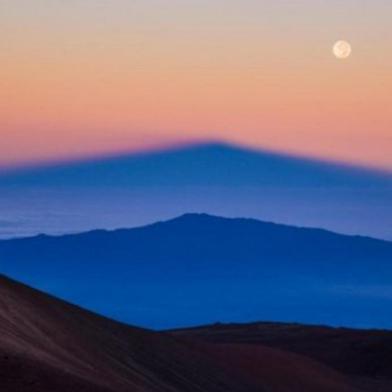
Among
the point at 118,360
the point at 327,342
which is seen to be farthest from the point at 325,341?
the point at 118,360

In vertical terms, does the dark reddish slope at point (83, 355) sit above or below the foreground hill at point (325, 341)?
below

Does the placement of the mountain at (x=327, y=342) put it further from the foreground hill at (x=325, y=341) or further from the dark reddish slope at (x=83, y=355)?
the dark reddish slope at (x=83, y=355)

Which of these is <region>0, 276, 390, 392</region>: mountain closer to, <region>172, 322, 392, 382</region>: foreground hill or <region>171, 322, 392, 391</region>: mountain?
<region>171, 322, 392, 391</region>: mountain

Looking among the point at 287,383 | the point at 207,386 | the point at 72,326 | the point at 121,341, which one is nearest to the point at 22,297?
the point at 72,326

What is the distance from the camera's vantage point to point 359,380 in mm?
54375

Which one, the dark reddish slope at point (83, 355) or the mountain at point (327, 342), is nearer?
the dark reddish slope at point (83, 355)

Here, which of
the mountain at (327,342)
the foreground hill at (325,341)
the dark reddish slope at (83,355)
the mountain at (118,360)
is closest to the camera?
the dark reddish slope at (83,355)

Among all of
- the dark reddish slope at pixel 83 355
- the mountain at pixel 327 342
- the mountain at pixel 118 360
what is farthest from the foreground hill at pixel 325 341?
the dark reddish slope at pixel 83 355

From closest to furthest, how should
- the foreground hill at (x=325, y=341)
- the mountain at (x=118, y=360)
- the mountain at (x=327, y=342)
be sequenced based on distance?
the mountain at (x=118, y=360) → the mountain at (x=327, y=342) → the foreground hill at (x=325, y=341)

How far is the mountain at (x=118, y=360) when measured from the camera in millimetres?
26031

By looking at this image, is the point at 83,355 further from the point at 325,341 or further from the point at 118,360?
the point at 325,341

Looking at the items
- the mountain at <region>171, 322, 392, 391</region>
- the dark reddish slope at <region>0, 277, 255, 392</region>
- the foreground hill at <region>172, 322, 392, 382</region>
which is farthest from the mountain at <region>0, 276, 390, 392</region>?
the foreground hill at <region>172, 322, 392, 382</region>

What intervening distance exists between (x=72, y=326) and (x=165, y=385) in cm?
375

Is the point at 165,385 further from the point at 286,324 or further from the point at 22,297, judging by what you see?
the point at 286,324
